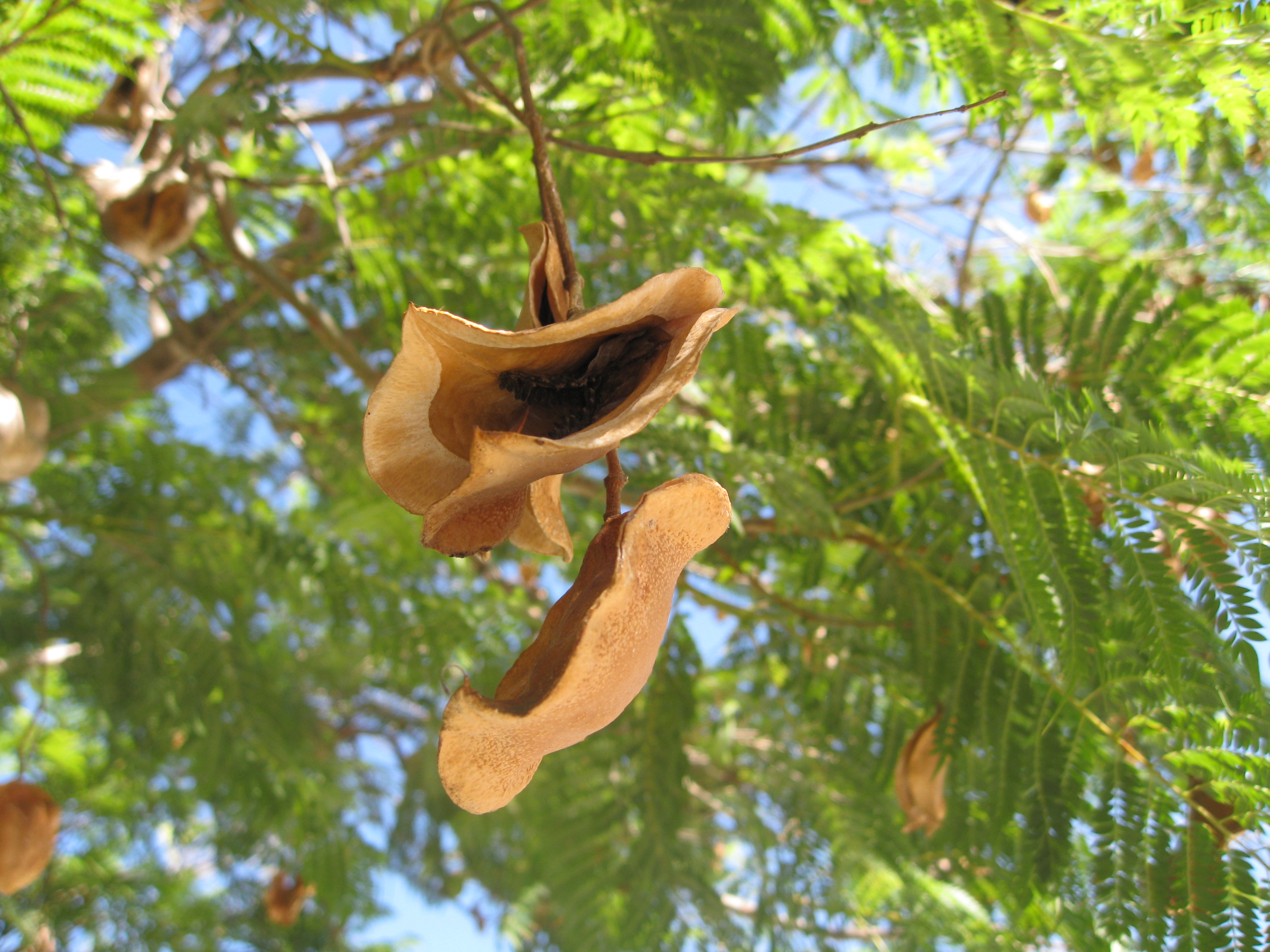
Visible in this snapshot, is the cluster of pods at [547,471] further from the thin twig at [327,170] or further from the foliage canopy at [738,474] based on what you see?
the thin twig at [327,170]

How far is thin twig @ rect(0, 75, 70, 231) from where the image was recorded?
202 centimetres

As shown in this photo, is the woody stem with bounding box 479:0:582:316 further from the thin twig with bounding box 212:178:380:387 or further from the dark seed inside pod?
the thin twig with bounding box 212:178:380:387

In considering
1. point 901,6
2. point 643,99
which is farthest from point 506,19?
point 643,99

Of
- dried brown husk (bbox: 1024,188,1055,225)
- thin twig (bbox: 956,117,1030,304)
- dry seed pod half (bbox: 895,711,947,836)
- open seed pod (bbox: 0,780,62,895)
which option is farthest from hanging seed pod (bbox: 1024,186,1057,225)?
open seed pod (bbox: 0,780,62,895)

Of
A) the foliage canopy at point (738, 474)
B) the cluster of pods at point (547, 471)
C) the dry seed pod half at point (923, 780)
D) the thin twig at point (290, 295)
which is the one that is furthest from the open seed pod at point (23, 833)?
the dry seed pod half at point (923, 780)

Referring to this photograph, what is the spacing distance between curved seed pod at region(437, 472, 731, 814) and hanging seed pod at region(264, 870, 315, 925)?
15.6 ft

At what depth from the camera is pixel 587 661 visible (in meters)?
0.86

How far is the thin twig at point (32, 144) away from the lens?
6.61ft

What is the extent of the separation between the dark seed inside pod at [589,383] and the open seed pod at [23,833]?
Result: 8.16 ft

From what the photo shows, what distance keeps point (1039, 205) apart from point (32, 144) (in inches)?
196

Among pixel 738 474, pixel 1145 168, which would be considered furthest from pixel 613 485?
pixel 1145 168

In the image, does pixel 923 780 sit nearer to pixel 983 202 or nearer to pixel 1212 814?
pixel 1212 814

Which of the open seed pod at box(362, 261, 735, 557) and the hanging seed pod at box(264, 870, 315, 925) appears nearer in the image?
the open seed pod at box(362, 261, 735, 557)

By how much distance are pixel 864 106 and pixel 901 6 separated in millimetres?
1696
